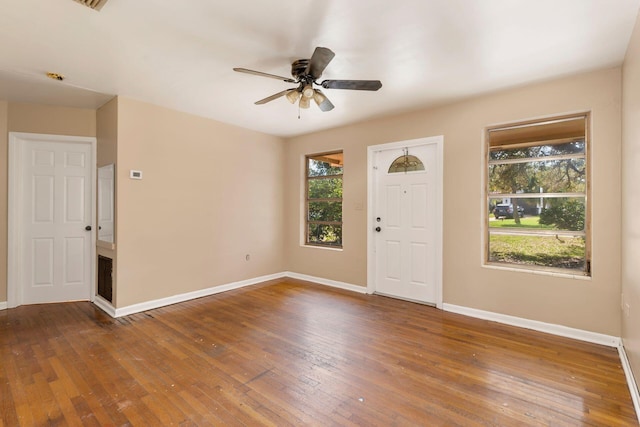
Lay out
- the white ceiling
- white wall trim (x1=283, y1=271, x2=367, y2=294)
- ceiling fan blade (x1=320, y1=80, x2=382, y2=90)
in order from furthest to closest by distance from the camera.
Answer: white wall trim (x1=283, y1=271, x2=367, y2=294) → ceiling fan blade (x1=320, y1=80, x2=382, y2=90) → the white ceiling

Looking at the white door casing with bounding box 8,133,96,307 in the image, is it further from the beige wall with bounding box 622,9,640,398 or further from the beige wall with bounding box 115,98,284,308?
the beige wall with bounding box 622,9,640,398

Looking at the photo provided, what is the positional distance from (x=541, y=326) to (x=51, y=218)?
5972mm

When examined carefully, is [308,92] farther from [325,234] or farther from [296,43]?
[325,234]

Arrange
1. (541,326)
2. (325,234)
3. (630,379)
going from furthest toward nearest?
1. (325,234)
2. (541,326)
3. (630,379)

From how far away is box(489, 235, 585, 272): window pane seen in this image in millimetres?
2994

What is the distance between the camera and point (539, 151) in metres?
3.17

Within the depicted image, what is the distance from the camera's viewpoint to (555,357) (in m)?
2.55

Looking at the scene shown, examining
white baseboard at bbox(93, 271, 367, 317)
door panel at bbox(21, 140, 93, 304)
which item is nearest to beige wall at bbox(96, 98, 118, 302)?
white baseboard at bbox(93, 271, 367, 317)

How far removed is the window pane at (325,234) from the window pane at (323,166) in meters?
0.91

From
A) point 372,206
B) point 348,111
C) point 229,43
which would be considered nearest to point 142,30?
point 229,43

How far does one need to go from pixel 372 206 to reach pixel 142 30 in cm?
333

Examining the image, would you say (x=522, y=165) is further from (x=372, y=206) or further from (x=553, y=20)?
(x=372, y=206)

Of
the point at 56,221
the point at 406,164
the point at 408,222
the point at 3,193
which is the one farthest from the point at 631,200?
the point at 3,193

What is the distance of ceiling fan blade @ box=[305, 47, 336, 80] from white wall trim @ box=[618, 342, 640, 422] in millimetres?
3035
